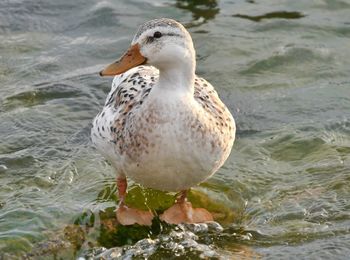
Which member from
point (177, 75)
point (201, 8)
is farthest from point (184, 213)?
point (201, 8)

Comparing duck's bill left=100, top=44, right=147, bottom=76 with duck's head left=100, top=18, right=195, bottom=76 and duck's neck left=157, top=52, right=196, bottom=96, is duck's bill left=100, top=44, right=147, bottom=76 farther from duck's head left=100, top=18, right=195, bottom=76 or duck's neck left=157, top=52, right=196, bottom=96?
duck's neck left=157, top=52, right=196, bottom=96

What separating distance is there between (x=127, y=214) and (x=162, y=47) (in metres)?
1.38

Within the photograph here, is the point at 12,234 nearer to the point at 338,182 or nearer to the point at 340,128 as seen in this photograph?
the point at 338,182

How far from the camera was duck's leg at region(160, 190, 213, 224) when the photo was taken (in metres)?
6.04

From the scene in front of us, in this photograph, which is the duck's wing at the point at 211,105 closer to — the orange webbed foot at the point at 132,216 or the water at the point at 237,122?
the water at the point at 237,122

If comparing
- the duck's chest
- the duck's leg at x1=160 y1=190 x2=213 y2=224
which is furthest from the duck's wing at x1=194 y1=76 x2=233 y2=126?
the duck's leg at x1=160 y1=190 x2=213 y2=224

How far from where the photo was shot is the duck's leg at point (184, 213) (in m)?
6.04

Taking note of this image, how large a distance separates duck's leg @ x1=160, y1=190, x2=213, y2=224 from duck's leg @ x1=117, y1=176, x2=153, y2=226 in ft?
0.40

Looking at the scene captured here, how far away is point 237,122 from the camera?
7.85 m

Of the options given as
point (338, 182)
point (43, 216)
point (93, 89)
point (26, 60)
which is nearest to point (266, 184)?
point (338, 182)

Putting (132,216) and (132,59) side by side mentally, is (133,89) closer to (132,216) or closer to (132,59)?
(132,59)

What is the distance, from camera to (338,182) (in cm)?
657

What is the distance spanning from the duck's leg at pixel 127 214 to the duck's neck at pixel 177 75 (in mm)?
971

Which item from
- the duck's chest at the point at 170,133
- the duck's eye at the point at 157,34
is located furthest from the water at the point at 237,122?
the duck's eye at the point at 157,34
